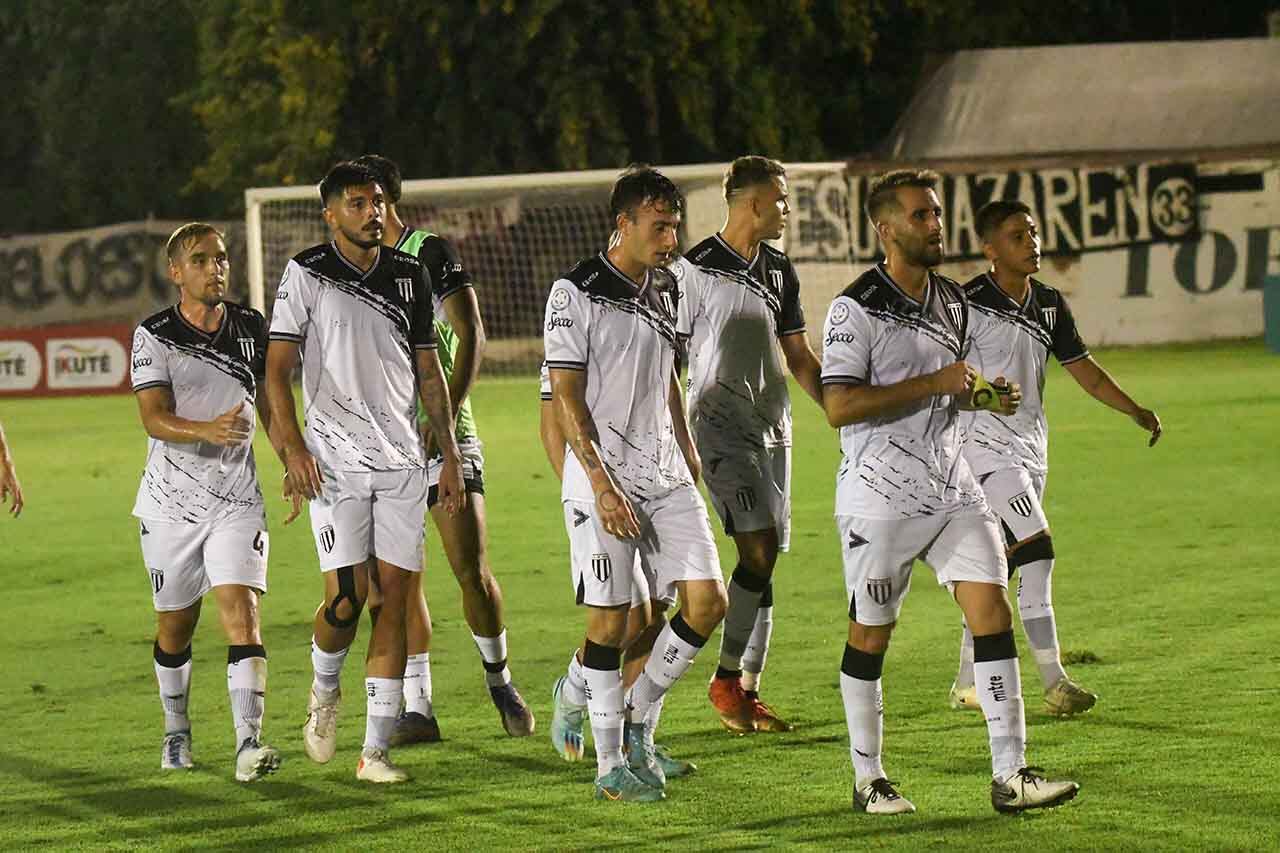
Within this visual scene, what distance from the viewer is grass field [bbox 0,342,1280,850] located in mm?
6223

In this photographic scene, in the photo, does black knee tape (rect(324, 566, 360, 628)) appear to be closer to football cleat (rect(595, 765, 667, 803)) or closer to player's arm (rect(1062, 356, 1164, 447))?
football cleat (rect(595, 765, 667, 803))

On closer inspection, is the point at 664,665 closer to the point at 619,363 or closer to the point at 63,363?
the point at 619,363

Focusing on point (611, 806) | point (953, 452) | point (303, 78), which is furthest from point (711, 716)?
point (303, 78)

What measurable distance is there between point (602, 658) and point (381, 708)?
2.77ft

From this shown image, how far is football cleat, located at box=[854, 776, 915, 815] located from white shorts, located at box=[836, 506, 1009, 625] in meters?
0.48

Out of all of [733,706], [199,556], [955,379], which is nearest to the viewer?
[955,379]

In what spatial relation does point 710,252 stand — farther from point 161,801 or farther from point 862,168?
point 862,168

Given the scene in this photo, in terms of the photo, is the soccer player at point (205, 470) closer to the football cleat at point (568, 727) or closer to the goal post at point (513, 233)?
the football cleat at point (568, 727)

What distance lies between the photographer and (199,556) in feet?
23.6

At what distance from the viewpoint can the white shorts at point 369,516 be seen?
6.89 metres

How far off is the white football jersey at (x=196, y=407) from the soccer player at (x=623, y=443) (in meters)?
1.25

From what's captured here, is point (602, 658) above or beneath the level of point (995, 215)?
beneath

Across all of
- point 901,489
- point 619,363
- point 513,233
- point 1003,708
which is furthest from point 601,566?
point 513,233

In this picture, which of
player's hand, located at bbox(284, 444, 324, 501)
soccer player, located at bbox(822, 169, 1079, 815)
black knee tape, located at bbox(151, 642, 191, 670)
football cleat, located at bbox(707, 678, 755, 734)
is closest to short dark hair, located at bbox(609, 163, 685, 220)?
soccer player, located at bbox(822, 169, 1079, 815)
